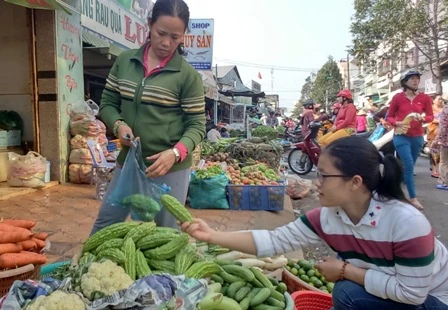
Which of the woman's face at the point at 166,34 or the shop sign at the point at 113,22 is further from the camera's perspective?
the shop sign at the point at 113,22

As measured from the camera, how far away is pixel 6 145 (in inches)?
297

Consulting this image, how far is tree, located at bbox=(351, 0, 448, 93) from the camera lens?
77.1ft

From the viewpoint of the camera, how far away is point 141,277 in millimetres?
2277

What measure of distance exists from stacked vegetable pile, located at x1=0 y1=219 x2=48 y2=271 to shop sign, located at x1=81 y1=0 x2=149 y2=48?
5647 mm

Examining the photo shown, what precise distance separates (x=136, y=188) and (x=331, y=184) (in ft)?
3.86

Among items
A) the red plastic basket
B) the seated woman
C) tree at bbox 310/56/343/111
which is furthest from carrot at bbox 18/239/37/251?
tree at bbox 310/56/343/111

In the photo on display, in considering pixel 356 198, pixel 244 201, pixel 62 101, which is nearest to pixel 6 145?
pixel 62 101

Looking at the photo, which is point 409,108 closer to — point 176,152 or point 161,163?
point 176,152

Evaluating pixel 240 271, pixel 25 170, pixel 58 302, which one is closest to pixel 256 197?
pixel 25 170

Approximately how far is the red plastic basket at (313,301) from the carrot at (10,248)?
1.82 meters

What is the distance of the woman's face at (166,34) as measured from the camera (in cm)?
254

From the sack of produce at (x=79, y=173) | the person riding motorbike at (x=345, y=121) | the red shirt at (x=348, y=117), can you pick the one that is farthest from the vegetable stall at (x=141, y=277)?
the red shirt at (x=348, y=117)

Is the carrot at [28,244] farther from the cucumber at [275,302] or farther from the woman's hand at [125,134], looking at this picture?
the cucumber at [275,302]

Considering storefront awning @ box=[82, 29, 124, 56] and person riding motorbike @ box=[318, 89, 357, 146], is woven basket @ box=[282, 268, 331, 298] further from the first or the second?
person riding motorbike @ box=[318, 89, 357, 146]
